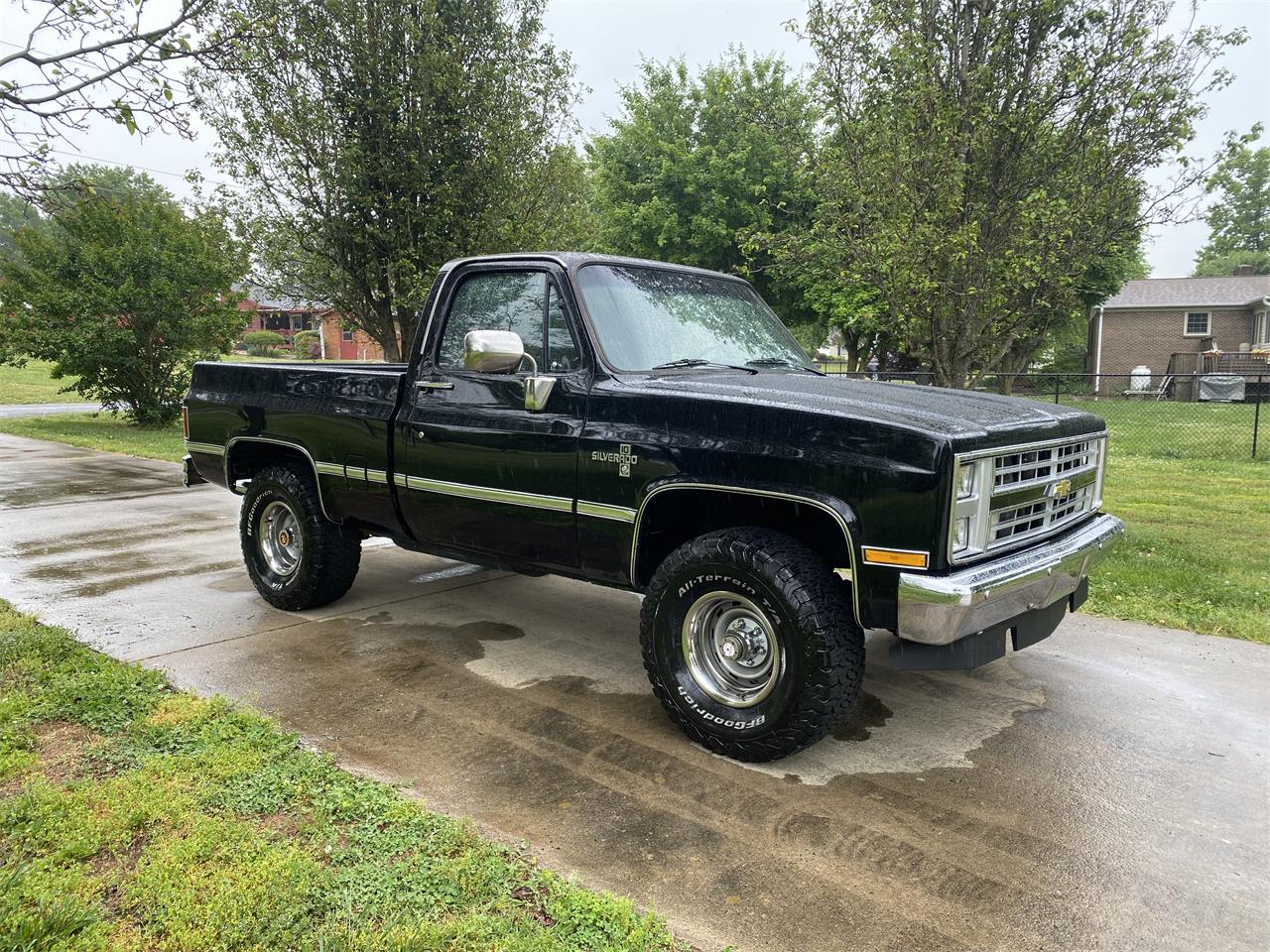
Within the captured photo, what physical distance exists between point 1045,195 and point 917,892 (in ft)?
18.5

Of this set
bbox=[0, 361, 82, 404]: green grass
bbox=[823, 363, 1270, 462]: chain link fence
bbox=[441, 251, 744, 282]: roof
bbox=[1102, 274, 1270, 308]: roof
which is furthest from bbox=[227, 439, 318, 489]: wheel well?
bbox=[1102, 274, 1270, 308]: roof

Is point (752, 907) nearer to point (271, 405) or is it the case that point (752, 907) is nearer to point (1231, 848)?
point (1231, 848)

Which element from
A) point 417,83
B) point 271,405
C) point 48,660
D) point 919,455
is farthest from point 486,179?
point 919,455

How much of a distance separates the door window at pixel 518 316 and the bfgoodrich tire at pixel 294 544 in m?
1.42

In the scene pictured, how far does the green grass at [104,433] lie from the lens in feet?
45.9

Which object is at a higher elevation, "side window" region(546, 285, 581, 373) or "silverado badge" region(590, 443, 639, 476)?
"side window" region(546, 285, 581, 373)

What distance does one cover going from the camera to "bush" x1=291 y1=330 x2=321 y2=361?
50312 mm

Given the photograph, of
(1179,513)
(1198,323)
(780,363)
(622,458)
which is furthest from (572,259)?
(1198,323)

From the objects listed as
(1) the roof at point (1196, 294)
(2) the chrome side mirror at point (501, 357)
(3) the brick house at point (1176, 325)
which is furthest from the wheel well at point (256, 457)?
(3) the brick house at point (1176, 325)

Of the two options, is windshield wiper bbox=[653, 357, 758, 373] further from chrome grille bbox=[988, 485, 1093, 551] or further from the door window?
chrome grille bbox=[988, 485, 1093, 551]

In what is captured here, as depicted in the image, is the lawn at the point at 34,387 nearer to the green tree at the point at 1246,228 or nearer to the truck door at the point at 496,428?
the truck door at the point at 496,428

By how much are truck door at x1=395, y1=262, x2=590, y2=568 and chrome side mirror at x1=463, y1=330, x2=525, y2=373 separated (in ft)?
0.92

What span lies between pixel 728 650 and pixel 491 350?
1610 millimetres

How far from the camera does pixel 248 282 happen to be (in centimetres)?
1438
